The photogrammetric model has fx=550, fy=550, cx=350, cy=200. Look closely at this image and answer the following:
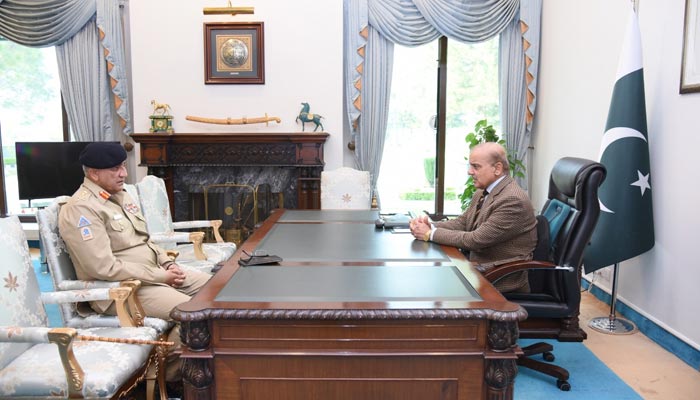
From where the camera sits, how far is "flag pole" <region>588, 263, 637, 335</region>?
11.6ft

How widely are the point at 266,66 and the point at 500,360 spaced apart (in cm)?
429

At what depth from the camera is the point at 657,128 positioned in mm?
3447

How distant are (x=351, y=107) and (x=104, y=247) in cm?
346

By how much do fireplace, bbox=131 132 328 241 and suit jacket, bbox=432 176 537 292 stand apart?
2.74 m

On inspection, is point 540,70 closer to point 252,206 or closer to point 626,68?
point 626,68

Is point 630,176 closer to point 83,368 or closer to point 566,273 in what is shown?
point 566,273

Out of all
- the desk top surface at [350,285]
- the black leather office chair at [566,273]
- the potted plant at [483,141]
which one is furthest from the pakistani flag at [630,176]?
the potted plant at [483,141]

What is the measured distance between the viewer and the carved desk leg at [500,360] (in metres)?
1.67

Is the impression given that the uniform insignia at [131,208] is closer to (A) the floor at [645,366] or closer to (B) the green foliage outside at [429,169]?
(A) the floor at [645,366]

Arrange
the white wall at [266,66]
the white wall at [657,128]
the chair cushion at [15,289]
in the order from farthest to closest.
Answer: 1. the white wall at [266,66]
2. the white wall at [657,128]
3. the chair cushion at [15,289]

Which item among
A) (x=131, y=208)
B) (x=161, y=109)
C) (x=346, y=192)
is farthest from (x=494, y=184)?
(x=161, y=109)

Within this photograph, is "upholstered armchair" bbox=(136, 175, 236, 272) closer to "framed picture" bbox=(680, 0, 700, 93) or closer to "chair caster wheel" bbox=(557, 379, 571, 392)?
"chair caster wheel" bbox=(557, 379, 571, 392)

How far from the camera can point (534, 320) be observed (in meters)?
2.57

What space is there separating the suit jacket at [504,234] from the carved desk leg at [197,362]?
1347 mm
